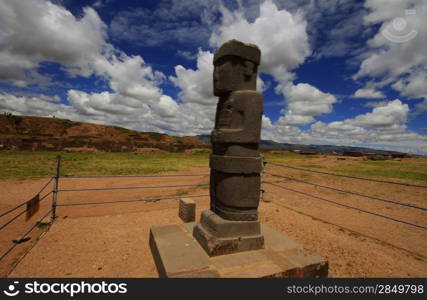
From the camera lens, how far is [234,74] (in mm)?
4035

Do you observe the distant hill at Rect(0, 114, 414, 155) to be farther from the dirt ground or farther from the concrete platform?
the concrete platform

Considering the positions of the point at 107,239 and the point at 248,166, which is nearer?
the point at 248,166

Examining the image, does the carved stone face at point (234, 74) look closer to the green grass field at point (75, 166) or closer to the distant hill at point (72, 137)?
the green grass field at point (75, 166)

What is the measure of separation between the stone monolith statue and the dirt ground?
1569 mm

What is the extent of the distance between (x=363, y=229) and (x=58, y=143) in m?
45.1

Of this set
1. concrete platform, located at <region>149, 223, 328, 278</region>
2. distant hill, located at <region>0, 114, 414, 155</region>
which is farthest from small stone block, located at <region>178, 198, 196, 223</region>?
distant hill, located at <region>0, 114, 414, 155</region>

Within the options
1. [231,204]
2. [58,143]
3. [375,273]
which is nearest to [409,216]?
[375,273]

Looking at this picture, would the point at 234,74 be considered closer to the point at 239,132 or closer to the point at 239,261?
the point at 239,132

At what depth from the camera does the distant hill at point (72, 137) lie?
3716cm

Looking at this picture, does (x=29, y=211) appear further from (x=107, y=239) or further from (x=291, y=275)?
(x=291, y=275)

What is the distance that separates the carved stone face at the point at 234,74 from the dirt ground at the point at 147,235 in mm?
3648

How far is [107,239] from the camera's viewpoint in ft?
17.6

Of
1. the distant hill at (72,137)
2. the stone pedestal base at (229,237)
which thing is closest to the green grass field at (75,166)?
the distant hill at (72,137)

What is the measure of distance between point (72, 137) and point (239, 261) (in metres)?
55.6
